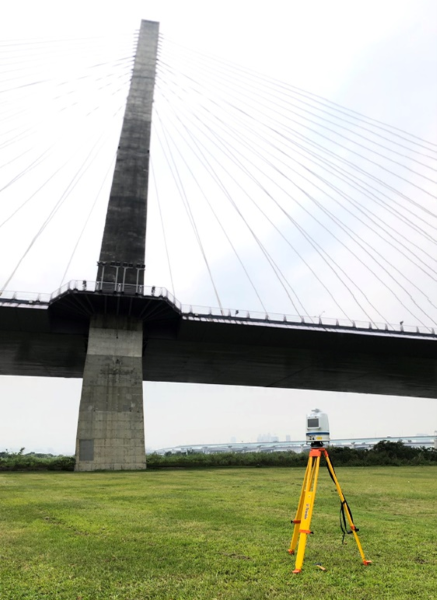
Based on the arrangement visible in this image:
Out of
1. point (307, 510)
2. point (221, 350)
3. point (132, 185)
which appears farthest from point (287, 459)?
point (307, 510)

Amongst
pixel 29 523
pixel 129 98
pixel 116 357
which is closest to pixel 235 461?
pixel 116 357

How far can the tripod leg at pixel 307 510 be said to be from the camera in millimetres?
5551

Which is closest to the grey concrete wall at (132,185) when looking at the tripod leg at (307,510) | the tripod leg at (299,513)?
the tripod leg at (299,513)

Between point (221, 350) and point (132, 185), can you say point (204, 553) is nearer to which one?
point (132, 185)

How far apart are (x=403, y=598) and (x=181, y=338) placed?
38.8 m

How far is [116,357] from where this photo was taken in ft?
121

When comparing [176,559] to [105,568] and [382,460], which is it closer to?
[105,568]

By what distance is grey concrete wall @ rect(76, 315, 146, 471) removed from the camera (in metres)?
33.8

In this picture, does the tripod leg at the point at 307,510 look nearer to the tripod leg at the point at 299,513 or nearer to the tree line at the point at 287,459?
the tripod leg at the point at 299,513

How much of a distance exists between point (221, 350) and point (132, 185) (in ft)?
68.3

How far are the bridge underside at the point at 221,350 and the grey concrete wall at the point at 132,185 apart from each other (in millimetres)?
5776

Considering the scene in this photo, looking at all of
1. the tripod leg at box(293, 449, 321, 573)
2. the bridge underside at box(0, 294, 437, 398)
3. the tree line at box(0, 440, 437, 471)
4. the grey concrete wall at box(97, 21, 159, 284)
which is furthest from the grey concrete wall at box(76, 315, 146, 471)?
the tripod leg at box(293, 449, 321, 573)

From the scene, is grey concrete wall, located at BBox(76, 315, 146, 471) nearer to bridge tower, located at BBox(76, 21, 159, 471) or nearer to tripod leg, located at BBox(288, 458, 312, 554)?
bridge tower, located at BBox(76, 21, 159, 471)

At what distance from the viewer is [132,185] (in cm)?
4381
